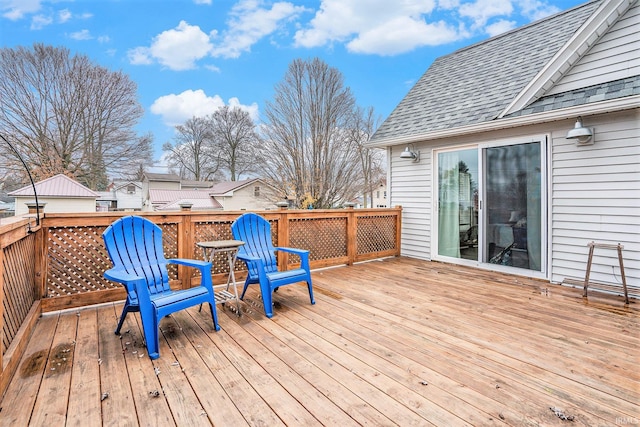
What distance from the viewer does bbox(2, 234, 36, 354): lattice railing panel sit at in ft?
7.24

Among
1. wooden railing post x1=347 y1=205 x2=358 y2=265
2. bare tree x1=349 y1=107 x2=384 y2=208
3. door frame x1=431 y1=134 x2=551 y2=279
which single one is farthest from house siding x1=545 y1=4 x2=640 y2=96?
bare tree x1=349 y1=107 x2=384 y2=208

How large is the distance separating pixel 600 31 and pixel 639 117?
1.19 metres

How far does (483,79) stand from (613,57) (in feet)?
6.41

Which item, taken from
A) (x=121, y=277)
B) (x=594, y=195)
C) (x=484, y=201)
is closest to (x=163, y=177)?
(x=484, y=201)

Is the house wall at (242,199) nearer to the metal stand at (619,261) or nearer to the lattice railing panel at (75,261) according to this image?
the lattice railing panel at (75,261)

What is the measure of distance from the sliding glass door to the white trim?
2.05 feet

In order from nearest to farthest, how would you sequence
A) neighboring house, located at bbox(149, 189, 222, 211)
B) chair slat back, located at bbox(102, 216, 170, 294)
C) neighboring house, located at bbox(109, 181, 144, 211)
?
chair slat back, located at bbox(102, 216, 170, 294) < neighboring house, located at bbox(149, 189, 222, 211) < neighboring house, located at bbox(109, 181, 144, 211)

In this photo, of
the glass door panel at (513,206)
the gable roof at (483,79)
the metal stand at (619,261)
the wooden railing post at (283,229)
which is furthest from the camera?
the gable roof at (483,79)

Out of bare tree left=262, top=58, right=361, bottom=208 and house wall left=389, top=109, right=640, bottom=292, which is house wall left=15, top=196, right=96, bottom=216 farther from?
house wall left=389, top=109, right=640, bottom=292

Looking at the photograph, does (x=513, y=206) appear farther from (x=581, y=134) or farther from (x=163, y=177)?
(x=163, y=177)

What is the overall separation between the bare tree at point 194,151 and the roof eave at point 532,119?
18768mm

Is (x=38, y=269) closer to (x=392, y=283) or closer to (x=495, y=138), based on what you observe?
(x=392, y=283)

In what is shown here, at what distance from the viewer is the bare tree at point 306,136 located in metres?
13.0

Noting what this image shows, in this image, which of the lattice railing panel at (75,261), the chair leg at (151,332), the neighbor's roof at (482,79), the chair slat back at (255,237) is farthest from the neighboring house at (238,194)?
the chair leg at (151,332)
